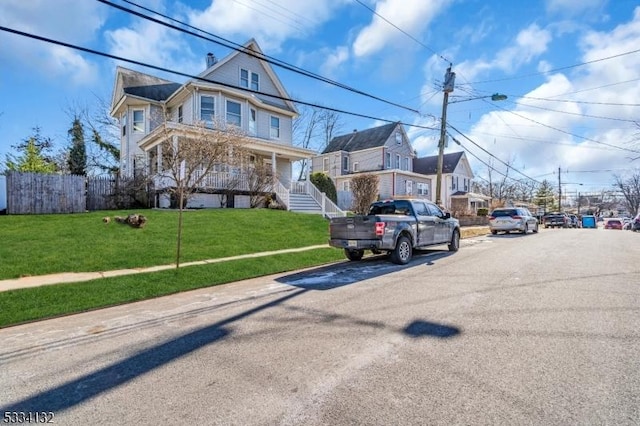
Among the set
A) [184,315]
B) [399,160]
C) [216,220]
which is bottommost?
[184,315]

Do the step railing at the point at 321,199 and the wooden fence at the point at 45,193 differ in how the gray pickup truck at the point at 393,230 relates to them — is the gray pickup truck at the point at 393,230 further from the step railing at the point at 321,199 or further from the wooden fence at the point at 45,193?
the wooden fence at the point at 45,193

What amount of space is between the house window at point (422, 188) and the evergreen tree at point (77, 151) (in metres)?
31.2

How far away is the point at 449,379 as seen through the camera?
10.7 ft

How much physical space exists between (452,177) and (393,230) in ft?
116

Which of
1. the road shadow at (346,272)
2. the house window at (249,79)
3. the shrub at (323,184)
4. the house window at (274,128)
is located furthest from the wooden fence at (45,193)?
the shrub at (323,184)

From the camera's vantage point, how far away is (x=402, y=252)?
10.2 metres

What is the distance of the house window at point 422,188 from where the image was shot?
38812 mm

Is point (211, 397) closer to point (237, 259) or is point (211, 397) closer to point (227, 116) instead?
point (237, 259)

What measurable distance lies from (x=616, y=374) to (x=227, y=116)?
21433 mm

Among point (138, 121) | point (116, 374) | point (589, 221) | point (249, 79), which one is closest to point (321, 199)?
point (249, 79)

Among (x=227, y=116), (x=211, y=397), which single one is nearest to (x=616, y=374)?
(x=211, y=397)

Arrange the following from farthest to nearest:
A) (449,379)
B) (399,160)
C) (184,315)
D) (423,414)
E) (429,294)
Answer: (399,160)
(429,294)
(184,315)
(449,379)
(423,414)

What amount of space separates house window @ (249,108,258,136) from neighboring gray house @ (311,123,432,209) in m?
12.8

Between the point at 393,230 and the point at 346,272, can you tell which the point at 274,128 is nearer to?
the point at 393,230
